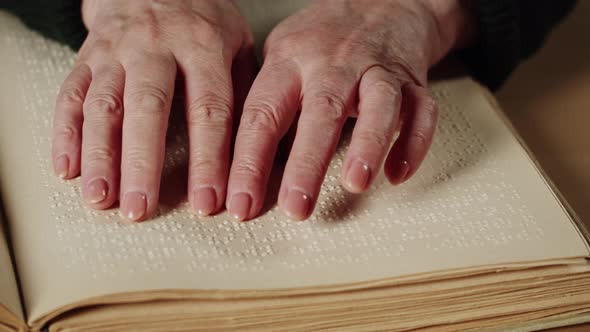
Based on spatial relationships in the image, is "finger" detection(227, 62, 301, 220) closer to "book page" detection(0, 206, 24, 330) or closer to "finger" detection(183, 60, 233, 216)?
"finger" detection(183, 60, 233, 216)

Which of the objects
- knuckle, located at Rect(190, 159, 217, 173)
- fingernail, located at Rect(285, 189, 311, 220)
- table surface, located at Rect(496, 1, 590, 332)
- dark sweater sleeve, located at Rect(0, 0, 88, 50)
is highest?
fingernail, located at Rect(285, 189, 311, 220)

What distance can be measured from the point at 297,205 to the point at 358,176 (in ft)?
0.18

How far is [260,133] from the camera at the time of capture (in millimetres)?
622

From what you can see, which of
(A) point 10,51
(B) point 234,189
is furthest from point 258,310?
(A) point 10,51

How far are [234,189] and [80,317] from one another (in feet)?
0.50

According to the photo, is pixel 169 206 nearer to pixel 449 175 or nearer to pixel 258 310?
pixel 258 310

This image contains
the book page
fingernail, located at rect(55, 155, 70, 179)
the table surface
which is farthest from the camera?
the table surface

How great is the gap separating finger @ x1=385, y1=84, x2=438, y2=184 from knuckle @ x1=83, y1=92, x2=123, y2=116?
0.23m

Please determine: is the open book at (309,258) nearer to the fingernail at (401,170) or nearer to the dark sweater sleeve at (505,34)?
the fingernail at (401,170)

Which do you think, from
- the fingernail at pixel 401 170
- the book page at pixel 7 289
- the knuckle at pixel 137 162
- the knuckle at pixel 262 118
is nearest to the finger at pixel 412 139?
the fingernail at pixel 401 170

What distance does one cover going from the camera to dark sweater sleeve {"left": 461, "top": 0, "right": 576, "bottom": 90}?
83cm

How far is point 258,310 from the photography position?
54 cm

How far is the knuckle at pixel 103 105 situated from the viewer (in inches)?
24.7

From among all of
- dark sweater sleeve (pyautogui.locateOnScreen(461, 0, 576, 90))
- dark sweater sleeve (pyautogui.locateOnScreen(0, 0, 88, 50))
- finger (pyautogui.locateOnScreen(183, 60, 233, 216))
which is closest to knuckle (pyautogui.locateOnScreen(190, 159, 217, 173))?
finger (pyautogui.locateOnScreen(183, 60, 233, 216))
